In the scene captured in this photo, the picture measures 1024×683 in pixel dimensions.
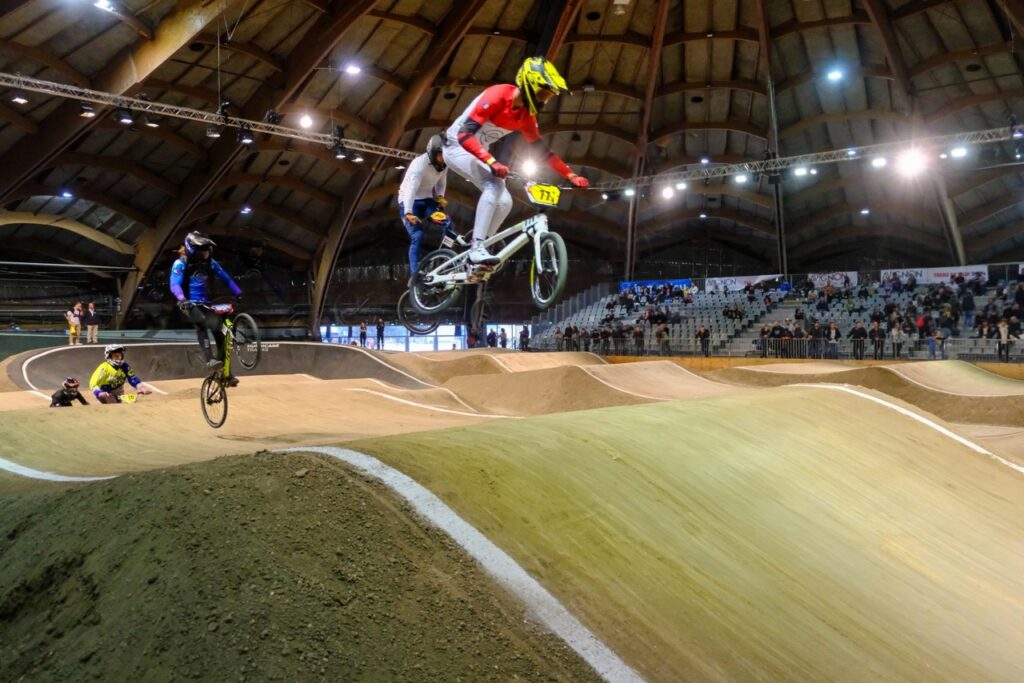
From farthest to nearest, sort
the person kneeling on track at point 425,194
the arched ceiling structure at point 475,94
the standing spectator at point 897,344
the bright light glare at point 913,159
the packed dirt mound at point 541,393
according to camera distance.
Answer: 1. the bright light glare at point 913,159
2. the arched ceiling structure at point 475,94
3. the standing spectator at point 897,344
4. the packed dirt mound at point 541,393
5. the person kneeling on track at point 425,194

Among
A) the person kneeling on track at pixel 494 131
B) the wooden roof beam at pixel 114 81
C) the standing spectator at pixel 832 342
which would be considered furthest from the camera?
the standing spectator at pixel 832 342

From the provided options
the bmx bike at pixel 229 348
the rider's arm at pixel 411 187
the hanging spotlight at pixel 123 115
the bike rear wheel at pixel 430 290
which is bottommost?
the bmx bike at pixel 229 348

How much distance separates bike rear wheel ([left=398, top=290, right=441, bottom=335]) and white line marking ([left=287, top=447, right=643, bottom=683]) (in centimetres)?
425

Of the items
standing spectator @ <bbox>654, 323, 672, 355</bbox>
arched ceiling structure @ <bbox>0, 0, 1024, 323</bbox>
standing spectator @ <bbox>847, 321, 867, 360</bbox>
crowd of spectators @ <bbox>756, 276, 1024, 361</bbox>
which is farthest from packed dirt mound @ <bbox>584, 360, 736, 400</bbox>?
arched ceiling structure @ <bbox>0, 0, 1024, 323</bbox>

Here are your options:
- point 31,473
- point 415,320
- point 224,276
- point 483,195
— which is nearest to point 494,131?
point 483,195

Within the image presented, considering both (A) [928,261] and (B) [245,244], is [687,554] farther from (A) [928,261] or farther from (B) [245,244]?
(A) [928,261]

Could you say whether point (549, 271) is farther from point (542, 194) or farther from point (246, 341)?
point (246, 341)

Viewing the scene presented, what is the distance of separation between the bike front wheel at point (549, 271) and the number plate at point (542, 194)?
1.77 feet

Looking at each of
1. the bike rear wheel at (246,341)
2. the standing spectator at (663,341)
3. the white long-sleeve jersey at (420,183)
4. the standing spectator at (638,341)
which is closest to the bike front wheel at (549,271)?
the white long-sleeve jersey at (420,183)

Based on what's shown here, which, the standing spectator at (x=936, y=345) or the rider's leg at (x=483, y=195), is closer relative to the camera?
the rider's leg at (x=483, y=195)

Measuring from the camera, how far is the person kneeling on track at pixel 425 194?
7.62 m

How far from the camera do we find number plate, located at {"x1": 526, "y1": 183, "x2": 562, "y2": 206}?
6898 millimetres

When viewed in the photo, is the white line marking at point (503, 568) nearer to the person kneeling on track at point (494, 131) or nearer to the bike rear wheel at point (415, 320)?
the person kneeling on track at point (494, 131)

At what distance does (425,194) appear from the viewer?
7812 millimetres
